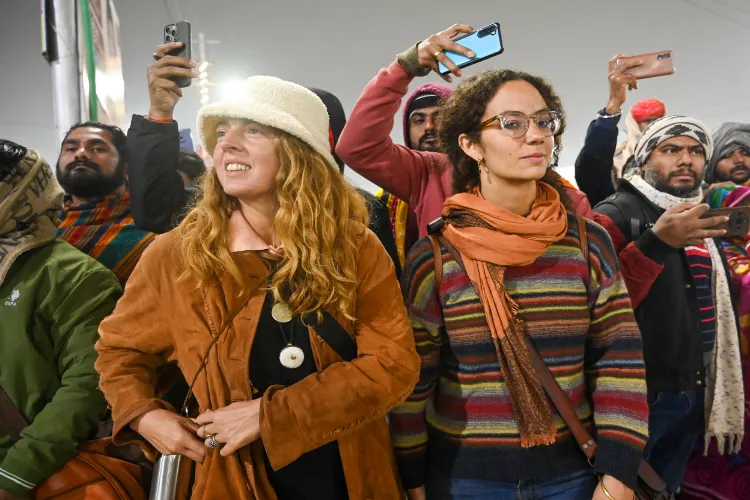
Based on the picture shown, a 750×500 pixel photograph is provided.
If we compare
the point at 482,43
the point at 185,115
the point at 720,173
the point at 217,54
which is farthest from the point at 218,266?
the point at 217,54

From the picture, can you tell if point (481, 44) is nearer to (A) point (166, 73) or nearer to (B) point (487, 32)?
(B) point (487, 32)

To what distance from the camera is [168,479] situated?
4.27ft

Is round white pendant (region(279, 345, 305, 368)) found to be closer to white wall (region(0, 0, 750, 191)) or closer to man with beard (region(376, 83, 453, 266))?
man with beard (region(376, 83, 453, 266))

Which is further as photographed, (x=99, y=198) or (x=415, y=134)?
(x=415, y=134)

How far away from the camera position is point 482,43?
1.63 m

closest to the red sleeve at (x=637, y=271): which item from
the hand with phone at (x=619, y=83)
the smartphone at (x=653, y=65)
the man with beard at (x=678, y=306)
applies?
the man with beard at (x=678, y=306)

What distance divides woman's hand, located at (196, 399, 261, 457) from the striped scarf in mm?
1062

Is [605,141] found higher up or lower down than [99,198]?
higher up

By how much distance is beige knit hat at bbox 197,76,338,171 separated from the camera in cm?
143

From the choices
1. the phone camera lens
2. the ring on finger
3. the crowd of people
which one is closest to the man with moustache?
the crowd of people

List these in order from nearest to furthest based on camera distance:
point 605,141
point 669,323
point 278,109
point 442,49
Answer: point 278,109
point 442,49
point 669,323
point 605,141

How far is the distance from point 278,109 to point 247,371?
2.15 ft

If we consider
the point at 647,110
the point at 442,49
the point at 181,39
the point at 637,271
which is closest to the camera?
the point at 442,49

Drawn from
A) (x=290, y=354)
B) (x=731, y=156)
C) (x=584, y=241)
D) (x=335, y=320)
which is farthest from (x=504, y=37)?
(x=290, y=354)
